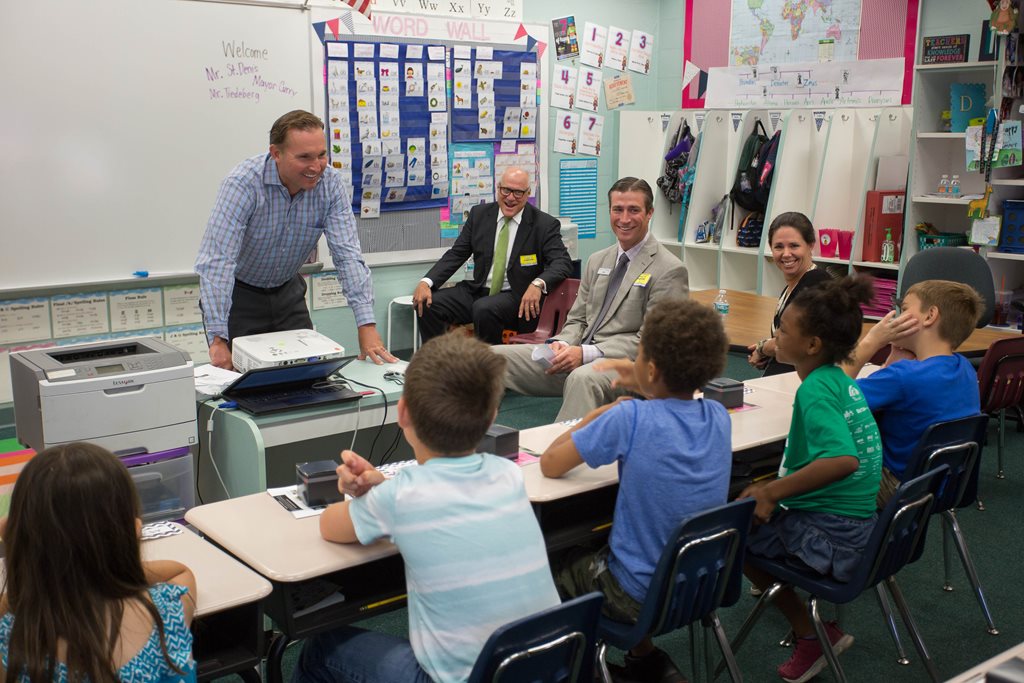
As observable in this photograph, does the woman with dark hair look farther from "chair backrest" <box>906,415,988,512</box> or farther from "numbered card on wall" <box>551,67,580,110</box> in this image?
"numbered card on wall" <box>551,67,580,110</box>

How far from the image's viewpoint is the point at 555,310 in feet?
17.1

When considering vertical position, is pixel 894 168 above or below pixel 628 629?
above

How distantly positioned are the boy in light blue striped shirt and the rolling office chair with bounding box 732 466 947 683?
38.5 inches

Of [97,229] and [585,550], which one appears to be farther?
[97,229]

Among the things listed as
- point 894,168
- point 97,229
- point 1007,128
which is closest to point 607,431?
point 97,229

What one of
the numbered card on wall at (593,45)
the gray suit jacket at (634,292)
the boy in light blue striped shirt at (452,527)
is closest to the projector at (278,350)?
the gray suit jacket at (634,292)

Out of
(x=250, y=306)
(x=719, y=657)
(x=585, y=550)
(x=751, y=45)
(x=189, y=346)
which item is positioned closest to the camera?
(x=585, y=550)

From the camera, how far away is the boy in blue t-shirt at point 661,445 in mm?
2197

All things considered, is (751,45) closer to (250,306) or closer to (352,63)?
(352,63)

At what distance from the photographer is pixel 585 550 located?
2.49 metres

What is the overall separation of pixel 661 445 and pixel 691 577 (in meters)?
0.31

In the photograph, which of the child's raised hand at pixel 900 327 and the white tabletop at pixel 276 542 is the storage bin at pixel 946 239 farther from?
the white tabletop at pixel 276 542

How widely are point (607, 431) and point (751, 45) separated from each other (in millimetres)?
6030

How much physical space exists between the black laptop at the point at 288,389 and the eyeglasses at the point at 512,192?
245 centimetres
